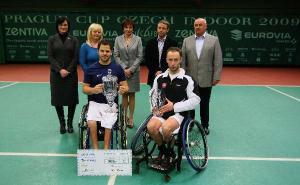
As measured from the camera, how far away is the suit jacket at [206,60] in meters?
4.48

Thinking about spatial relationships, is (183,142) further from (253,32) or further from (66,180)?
(253,32)

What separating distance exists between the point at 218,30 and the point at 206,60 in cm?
770

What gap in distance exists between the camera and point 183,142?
3.16 meters

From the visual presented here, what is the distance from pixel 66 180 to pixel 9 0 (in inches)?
423

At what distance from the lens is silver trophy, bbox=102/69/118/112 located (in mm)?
3352

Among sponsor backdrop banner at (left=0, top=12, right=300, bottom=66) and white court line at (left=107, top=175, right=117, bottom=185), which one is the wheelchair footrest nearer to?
white court line at (left=107, top=175, right=117, bottom=185)

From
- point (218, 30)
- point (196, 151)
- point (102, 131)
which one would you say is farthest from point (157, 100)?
point (218, 30)

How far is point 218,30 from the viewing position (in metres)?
11.8

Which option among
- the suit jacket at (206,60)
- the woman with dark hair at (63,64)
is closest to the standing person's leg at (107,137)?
the woman with dark hair at (63,64)

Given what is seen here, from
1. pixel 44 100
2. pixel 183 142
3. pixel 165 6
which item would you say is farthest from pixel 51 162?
pixel 165 6

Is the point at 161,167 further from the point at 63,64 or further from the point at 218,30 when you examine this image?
the point at 218,30

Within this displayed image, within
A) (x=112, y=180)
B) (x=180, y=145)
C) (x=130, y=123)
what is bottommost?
(x=112, y=180)

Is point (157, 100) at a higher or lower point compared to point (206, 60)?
lower

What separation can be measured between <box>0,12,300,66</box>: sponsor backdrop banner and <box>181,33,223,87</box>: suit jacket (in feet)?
24.3
